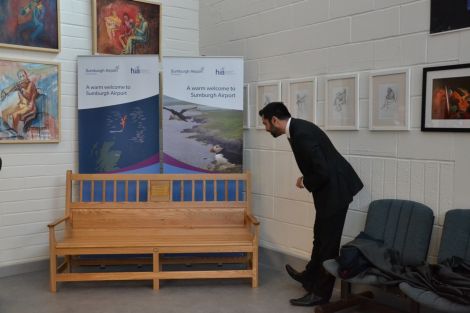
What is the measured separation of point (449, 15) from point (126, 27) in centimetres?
308

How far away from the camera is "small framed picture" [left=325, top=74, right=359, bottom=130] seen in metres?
3.82

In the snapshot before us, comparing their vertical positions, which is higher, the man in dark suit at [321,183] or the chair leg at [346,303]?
the man in dark suit at [321,183]

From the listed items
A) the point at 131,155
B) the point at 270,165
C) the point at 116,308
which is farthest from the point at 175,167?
the point at 116,308

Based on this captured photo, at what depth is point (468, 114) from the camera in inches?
121

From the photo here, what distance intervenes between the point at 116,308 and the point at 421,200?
2.35 metres

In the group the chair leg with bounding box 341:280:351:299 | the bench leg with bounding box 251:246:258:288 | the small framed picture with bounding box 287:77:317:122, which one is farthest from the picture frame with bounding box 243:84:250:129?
the chair leg with bounding box 341:280:351:299

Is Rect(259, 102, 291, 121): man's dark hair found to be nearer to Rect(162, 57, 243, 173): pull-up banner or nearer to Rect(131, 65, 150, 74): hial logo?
Rect(162, 57, 243, 173): pull-up banner

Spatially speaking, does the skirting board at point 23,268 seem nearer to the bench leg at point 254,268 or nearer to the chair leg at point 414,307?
the bench leg at point 254,268

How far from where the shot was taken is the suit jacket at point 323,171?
3447 millimetres

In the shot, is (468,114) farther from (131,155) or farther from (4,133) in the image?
(4,133)

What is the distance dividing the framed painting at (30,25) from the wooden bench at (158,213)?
4.02 ft

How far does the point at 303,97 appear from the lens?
4289mm

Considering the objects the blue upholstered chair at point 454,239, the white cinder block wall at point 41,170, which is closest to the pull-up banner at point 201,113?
the white cinder block wall at point 41,170

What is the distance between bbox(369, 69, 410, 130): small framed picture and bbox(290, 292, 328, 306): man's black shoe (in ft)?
4.43
